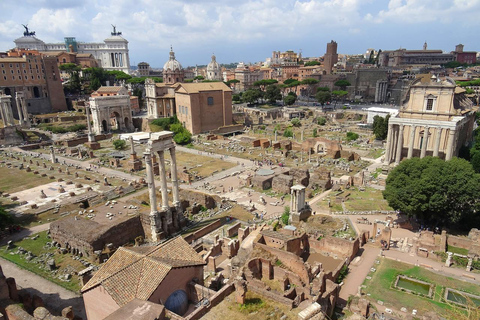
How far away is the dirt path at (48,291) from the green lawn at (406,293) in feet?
59.8

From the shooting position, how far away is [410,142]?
4488cm

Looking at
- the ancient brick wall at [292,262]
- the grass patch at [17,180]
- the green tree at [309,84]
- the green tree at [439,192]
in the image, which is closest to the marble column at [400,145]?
the green tree at [439,192]

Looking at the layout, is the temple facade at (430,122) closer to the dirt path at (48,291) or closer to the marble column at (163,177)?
the marble column at (163,177)

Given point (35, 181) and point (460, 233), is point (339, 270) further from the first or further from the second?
point (35, 181)

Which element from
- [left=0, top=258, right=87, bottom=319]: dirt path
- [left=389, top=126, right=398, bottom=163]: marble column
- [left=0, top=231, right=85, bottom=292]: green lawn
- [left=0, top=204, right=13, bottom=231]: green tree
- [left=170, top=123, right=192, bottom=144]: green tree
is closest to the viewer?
[left=0, top=258, right=87, bottom=319]: dirt path

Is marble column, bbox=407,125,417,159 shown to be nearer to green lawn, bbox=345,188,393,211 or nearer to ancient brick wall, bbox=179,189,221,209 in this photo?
green lawn, bbox=345,188,393,211

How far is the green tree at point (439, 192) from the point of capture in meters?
26.7

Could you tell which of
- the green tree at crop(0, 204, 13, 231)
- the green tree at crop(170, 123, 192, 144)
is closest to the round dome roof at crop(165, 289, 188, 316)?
the green tree at crop(0, 204, 13, 231)

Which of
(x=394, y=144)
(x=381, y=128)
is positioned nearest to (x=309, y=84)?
(x=381, y=128)

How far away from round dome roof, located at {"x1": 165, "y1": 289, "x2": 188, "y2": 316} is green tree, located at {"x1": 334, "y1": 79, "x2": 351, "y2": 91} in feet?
372

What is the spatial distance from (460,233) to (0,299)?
33.9 m

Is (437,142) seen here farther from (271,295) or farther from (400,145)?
(271,295)

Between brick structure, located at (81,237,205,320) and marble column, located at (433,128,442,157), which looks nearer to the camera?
brick structure, located at (81,237,205,320)

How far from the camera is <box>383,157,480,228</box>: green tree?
2670 centimetres
